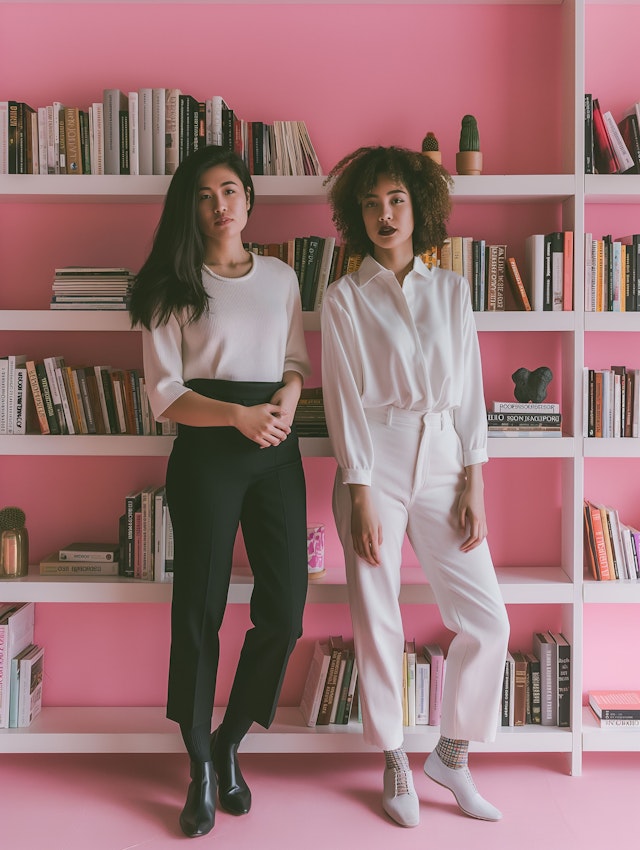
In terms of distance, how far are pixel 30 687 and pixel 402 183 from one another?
70.8 inches

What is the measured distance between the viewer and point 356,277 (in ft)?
6.75

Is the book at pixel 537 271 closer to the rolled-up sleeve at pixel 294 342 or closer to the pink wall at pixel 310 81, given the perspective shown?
the pink wall at pixel 310 81

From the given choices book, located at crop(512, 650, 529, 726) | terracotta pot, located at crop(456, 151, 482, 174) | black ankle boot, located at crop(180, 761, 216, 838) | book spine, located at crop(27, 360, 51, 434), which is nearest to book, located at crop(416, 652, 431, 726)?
book, located at crop(512, 650, 529, 726)

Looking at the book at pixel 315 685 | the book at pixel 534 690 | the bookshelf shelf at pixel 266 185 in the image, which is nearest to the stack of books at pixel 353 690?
the book at pixel 315 685

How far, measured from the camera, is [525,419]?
220 cm

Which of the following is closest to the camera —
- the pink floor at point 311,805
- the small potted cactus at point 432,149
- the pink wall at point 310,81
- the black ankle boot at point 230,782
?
the pink floor at point 311,805

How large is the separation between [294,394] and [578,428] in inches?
32.8

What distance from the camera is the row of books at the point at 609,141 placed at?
2.20 m

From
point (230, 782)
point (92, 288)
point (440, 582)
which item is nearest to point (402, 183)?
point (92, 288)

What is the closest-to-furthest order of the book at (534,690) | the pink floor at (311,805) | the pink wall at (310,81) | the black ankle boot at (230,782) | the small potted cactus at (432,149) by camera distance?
the pink floor at (311,805), the black ankle boot at (230,782), the small potted cactus at (432,149), the book at (534,690), the pink wall at (310,81)

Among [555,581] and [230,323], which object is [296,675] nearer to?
[555,581]

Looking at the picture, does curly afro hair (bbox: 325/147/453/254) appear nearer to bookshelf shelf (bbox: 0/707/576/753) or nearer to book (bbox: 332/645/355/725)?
book (bbox: 332/645/355/725)

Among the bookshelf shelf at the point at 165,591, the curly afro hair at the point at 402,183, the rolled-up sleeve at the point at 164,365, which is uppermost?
the curly afro hair at the point at 402,183

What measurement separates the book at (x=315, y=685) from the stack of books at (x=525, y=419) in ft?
2.79
